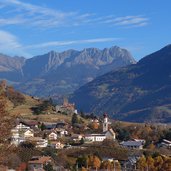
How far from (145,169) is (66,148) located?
1797 cm

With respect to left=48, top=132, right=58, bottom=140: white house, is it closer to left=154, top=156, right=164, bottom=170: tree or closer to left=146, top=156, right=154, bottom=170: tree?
left=146, top=156, right=154, bottom=170: tree

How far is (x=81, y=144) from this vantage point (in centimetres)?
7619

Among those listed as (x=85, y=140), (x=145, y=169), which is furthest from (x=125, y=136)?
(x=145, y=169)

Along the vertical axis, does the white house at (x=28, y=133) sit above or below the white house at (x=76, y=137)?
above

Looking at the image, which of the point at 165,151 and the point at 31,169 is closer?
the point at 31,169

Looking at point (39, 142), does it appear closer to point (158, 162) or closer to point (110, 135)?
point (110, 135)

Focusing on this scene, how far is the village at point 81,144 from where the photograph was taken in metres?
57.4

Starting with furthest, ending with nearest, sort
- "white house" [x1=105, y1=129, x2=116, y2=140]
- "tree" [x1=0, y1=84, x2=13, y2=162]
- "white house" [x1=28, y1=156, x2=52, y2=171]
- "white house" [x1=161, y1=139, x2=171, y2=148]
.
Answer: "white house" [x1=105, y1=129, x2=116, y2=140] → "white house" [x1=161, y1=139, x2=171, y2=148] → "white house" [x1=28, y1=156, x2=52, y2=171] → "tree" [x1=0, y1=84, x2=13, y2=162]

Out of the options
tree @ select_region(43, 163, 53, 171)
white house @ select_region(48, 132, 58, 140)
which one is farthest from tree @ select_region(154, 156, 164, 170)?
white house @ select_region(48, 132, 58, 140)

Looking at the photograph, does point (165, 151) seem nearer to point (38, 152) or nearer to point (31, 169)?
point (38, 152)

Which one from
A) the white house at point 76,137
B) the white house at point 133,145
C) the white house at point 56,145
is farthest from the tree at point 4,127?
the white house at point 76,137

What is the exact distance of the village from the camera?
57438 millimetres

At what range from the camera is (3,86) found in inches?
536

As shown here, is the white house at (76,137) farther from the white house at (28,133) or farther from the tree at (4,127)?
the tree at (4,127)
